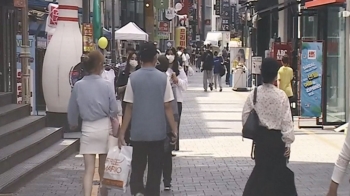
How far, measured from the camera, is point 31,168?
11.0 metres

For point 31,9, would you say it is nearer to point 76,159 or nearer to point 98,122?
point 76,159

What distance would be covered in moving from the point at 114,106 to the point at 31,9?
16.8 meters

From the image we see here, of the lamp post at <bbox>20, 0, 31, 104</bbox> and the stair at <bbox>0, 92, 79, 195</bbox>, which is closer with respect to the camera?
the stair at <bbox>0, 92, 79, 195</bbox>

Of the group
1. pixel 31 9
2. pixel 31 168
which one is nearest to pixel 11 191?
pixel 31 168

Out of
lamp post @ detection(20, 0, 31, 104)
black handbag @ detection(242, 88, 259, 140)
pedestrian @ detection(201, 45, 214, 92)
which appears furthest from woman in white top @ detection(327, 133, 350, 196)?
pedestrian @ detection(201, 45, 214, 92)

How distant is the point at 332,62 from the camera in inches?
731

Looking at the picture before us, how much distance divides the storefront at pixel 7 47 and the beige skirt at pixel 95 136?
8.43m

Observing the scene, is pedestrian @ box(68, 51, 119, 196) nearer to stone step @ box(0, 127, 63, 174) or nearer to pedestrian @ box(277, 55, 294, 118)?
stone step @ box(0, 127, 63, 174)

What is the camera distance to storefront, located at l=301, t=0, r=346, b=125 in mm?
18188

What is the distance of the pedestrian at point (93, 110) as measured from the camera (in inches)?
338

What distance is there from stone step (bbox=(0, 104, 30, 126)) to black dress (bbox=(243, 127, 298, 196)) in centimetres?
638

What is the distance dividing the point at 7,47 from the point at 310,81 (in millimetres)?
7265

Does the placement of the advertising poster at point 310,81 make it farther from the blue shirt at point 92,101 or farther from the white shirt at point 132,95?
the blue shirt at point 92,101

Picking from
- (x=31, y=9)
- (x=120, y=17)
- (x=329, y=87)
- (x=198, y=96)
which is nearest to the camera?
(x=329, y=87)
